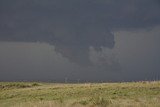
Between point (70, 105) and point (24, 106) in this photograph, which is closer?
point (70, 105)

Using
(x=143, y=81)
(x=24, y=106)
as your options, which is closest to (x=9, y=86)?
(x=143, y=81)

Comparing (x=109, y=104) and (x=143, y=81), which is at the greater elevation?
(x=143, y=81)

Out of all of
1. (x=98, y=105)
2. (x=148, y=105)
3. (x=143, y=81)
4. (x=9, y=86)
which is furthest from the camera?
(x=9, y=86)

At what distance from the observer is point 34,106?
126ft

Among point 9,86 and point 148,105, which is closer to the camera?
point 148,105

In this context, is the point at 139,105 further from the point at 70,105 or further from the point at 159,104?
the point at 70,105

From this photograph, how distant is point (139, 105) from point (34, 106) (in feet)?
34.8

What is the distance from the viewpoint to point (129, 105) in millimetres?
36594

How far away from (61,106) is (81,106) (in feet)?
6.41

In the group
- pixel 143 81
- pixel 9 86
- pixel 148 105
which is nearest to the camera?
pixel 148 105

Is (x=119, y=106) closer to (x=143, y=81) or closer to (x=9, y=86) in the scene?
(x=143, y=81)

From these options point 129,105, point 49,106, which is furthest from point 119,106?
point 49,106

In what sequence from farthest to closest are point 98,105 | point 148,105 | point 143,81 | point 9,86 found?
point 9,86, point 143,81, point 98,105, point 148,105

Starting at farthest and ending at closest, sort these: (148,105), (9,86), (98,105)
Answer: (9,86) < (98,105) < (148,105)
